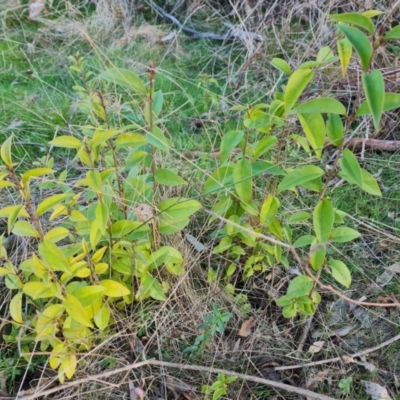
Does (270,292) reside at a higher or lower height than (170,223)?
lower

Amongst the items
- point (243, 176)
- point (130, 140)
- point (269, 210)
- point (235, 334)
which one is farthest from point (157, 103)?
point (235, 334)

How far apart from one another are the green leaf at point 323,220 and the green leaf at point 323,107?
0.75ft

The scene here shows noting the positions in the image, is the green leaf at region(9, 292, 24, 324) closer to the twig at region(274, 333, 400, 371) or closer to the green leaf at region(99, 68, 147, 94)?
the green leaf at region(99, 68, 147, 94)

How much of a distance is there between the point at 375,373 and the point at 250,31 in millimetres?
2065

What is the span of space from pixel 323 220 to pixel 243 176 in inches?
9.9

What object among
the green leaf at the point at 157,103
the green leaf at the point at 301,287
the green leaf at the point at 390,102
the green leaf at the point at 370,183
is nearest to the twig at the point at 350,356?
the green leaf at the point at 301,287

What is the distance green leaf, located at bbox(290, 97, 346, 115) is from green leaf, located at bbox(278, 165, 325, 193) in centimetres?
16

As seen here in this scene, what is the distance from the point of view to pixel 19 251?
1.67 meters

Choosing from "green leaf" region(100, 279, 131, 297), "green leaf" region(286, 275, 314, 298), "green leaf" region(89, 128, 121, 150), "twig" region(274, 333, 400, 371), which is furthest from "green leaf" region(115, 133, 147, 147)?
"twig" region(274, 333, 400, 371)

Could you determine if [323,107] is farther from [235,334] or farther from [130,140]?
[235,334]

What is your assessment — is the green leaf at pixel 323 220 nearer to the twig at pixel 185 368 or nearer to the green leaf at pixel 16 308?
the twig at pixel 185 368

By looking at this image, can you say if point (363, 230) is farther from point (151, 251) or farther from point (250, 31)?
point (250, 31)

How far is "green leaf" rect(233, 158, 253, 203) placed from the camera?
132cm

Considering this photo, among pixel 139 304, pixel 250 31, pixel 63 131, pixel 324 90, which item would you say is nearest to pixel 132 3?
pixel 250 31
